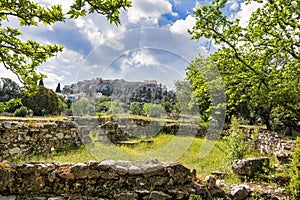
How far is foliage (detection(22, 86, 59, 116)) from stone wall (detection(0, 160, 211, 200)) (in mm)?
21678

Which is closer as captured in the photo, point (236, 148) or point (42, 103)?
point (236, 148)

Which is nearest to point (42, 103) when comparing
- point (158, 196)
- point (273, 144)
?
point (273, 144)

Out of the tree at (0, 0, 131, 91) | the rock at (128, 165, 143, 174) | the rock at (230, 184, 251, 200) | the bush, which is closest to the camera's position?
the tree at (0, 0, 131, 91)

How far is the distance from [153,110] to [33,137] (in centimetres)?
440

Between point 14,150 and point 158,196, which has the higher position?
point 158,196

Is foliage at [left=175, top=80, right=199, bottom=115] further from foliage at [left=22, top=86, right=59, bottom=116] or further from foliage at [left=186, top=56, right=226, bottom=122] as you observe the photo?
foliage at [left=22, top=86, right=59, bottom=116]

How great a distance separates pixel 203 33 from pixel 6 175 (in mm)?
6922

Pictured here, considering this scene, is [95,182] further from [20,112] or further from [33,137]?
[20,112]

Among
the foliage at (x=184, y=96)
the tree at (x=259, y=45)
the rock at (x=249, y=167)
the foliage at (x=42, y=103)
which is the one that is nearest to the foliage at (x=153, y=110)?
the foliage at (x=184, y=96)

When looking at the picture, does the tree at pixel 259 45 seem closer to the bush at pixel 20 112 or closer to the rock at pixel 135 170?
the rock at pixel 135 170

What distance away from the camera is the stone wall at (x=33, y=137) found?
7.98m

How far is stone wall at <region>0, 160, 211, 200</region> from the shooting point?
4.38m

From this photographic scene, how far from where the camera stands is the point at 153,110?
8.37m

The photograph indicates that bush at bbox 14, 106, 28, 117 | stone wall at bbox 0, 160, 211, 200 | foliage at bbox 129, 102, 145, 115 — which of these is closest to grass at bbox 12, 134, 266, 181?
foliage at bbox 129, 102, 145, 115
